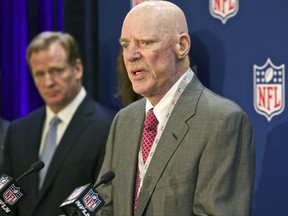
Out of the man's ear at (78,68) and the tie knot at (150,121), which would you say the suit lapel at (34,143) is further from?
the tie knot at (150,121)

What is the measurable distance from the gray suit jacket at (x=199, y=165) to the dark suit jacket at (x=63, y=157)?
1.01 metres

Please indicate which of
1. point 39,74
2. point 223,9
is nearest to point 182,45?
point 223,9

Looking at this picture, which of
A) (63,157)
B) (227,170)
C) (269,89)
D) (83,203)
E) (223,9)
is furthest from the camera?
(63,157)

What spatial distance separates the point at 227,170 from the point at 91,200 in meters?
0.62

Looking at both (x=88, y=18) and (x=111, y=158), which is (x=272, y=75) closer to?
(x=111, y=158)

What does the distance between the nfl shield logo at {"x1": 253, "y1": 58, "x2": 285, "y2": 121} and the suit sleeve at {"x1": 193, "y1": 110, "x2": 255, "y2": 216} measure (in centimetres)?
63

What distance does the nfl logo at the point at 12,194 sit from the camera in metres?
3.11

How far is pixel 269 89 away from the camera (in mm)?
3939

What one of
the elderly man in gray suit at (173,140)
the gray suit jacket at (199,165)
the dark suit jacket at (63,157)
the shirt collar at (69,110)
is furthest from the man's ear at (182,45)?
the shirt collar at (69,110)

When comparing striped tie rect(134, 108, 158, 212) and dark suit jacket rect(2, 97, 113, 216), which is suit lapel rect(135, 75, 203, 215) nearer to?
striped tie rect(134, 108, 158, 212)

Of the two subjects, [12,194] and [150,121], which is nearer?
[12,194]

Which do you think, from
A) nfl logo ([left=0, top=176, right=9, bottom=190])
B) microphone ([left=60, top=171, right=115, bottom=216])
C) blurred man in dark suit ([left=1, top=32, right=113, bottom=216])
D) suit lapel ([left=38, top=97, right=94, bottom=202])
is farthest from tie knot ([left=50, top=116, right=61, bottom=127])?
microphone ([left=60, top=171, right=115, bottom=216])

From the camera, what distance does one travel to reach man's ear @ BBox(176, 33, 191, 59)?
11.4ft

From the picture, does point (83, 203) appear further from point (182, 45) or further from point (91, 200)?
point (182, 45)
